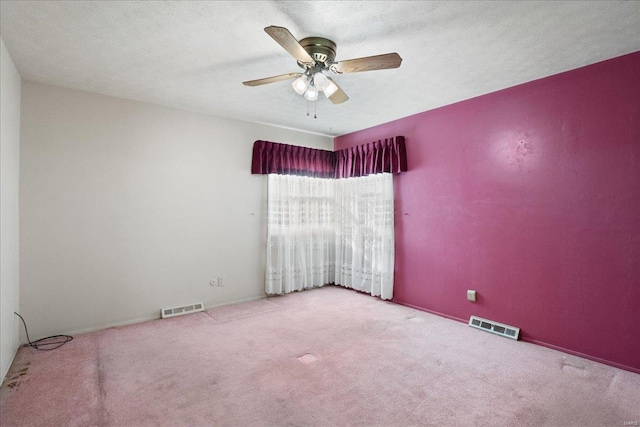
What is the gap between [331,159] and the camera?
5.20 metres

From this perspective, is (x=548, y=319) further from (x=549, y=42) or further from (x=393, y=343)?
(x=549, y=42)

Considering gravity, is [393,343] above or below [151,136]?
below

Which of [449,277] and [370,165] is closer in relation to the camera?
[449,277]

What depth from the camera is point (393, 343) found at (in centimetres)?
300

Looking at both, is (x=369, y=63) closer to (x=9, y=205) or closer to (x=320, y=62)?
(x=320, y=62)

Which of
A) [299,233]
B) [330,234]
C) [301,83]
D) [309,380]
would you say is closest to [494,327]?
[309,380]

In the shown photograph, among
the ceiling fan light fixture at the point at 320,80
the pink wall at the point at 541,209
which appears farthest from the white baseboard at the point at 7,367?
the pink wall at the point at 541,209

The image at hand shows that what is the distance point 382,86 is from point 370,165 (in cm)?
151

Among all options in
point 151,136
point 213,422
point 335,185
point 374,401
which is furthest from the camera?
point 335,185

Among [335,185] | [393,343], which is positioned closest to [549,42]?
[393,343]

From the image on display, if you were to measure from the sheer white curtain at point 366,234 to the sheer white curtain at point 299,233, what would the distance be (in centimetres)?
19

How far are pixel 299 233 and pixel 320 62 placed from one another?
9.39 ft

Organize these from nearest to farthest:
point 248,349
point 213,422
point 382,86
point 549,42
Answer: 1. point 213,422
2. point 549,42
3. point 248,349
4. point 382,86

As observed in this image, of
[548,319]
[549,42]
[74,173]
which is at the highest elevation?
[549,42]
